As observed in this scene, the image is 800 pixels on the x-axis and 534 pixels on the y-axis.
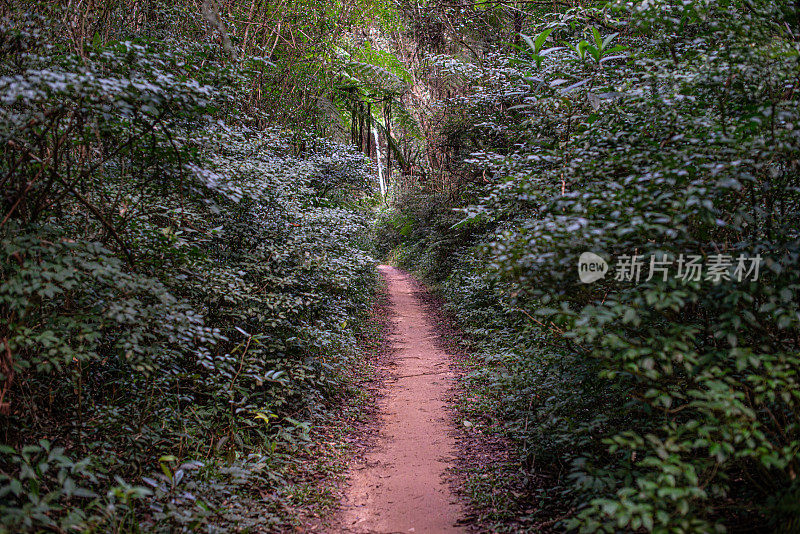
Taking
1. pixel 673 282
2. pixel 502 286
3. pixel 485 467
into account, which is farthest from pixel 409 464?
pixel 673 282

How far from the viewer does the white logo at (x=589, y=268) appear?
8.66ft

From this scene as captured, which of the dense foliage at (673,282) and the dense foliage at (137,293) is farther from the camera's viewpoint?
the dense foliage at (137,293)

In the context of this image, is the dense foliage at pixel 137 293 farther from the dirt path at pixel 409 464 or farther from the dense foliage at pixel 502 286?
the dirt path at pixel 409 464

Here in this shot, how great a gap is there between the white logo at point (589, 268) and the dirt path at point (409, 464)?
2.17 meters

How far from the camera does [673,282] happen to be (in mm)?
2260

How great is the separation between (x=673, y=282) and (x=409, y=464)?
3.32 meters

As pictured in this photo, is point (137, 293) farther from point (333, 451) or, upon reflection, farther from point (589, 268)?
point (589, 268)

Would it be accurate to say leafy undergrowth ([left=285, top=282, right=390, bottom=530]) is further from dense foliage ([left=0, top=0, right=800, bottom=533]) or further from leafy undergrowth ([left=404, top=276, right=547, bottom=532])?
leafy undergrowth ([left=404, top=276, right=547, bottom=532])

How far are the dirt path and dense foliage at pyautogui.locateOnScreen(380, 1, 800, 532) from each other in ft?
2.84

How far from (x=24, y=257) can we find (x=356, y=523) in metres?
3.04

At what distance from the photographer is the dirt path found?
3.61 m

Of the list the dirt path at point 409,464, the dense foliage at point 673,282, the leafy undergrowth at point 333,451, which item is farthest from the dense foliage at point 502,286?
the dirt path at point 409,464

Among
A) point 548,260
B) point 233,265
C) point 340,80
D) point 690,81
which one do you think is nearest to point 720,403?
point 548,260

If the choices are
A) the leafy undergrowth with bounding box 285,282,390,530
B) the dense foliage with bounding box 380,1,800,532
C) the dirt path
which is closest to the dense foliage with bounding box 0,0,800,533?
the dense foliage with bounding box 380,1,800,532
